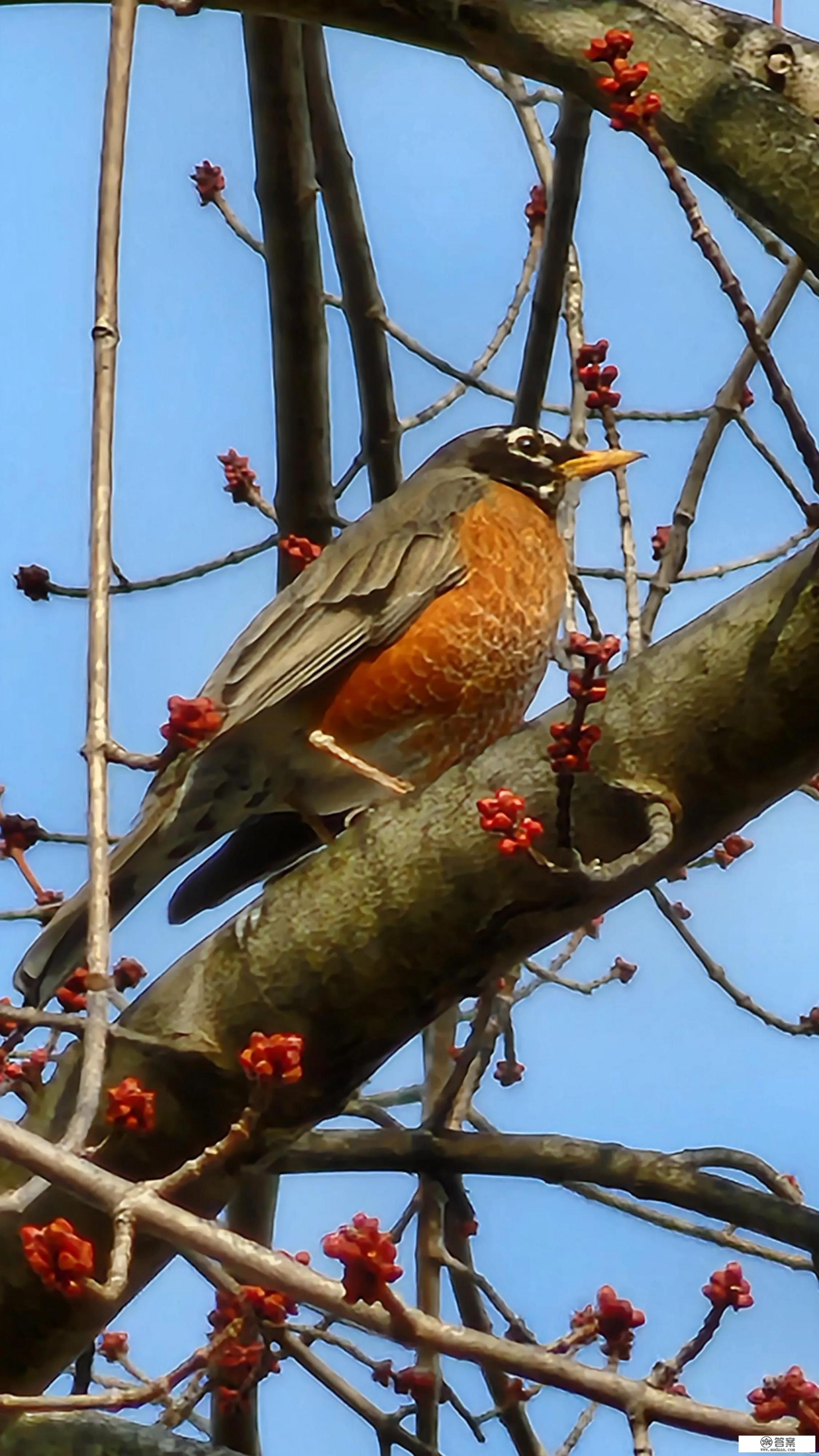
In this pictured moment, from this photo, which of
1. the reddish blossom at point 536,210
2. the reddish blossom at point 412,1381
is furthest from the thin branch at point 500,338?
the reddish blossom at point 412,1381

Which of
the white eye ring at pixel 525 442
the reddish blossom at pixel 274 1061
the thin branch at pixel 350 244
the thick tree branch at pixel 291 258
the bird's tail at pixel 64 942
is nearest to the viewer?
the reddish blossom at pixel 274 1061

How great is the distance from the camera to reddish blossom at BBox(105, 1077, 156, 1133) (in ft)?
5.79

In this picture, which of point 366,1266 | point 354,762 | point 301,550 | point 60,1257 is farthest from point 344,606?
point 366,1266

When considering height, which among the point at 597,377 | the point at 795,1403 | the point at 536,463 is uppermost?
the point at 536,463

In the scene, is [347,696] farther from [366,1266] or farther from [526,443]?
[366,1266]

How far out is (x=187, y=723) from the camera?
2.01 meters

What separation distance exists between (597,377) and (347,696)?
124 centimetres

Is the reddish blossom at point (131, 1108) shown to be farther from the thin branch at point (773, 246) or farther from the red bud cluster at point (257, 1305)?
the thin branch at point (773, 246)

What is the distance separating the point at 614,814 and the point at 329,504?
213 centimetres

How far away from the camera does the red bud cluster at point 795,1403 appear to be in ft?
4.82

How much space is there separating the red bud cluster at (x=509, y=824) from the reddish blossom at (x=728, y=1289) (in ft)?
1.87

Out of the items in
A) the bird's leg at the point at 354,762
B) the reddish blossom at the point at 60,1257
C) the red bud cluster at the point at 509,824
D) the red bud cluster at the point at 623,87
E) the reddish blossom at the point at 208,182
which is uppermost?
the reddish blossom at the point at 208,182

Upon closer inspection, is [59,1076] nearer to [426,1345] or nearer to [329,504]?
[426,1345]

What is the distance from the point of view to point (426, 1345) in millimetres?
1354
